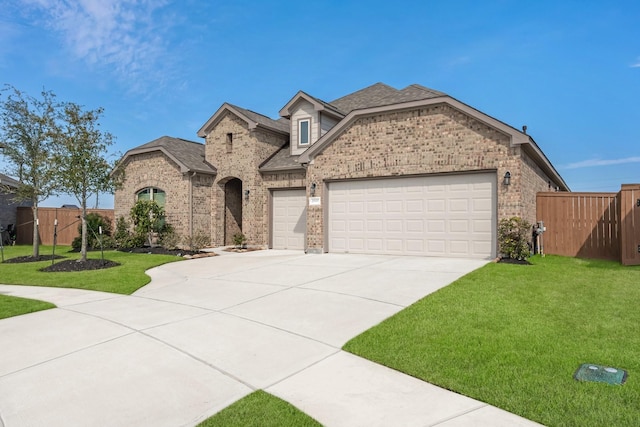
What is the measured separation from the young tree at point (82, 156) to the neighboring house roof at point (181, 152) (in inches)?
188

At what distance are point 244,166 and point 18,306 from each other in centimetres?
1127

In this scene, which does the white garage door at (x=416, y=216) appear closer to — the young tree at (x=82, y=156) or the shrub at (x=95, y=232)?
the young tree at (x=82, y=156)

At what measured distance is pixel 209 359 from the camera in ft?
14.5

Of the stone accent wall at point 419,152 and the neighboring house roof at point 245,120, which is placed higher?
the neighboring house roof at point 245,120

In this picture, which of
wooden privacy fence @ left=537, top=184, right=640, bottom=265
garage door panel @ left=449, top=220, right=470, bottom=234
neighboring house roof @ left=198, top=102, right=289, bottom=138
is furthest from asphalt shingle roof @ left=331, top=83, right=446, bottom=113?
garage door panel @ left=449, top=220, right=470, bottom=234

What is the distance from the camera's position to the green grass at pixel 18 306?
22.1 feet

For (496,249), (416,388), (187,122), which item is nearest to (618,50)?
(496,249)

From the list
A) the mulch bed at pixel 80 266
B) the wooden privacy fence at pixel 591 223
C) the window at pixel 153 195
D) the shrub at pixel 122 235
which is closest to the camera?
the wooden privacy fence at pixel 591 223

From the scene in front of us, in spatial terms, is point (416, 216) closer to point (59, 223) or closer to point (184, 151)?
point (184, 151)

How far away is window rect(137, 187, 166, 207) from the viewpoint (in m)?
18.5

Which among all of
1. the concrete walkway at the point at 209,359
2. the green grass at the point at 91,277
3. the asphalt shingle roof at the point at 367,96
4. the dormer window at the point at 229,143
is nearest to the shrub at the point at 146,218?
the green grass at the point at 91,277

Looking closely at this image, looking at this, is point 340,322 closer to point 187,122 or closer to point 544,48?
point 544,48

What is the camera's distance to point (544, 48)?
12188 mm

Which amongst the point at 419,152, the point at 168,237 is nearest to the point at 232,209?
the point at 168,237
